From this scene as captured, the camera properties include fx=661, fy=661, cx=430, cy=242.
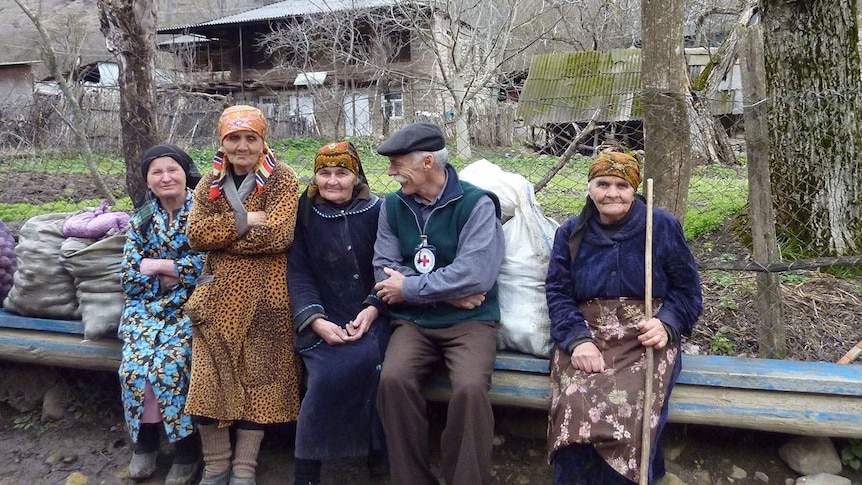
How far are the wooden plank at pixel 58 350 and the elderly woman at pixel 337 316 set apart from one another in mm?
1121

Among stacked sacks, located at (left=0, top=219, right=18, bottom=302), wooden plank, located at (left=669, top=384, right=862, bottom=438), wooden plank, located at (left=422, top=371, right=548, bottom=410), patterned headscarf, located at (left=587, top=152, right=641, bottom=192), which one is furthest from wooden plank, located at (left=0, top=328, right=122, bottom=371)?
wooden plank, located at (left=669, top=384, right=862, bottom=438)

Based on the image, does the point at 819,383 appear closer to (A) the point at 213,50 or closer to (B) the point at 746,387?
(B) the point at 746,387

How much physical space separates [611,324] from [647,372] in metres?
0.24

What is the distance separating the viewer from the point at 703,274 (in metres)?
4.25

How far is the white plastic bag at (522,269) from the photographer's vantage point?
2.83m

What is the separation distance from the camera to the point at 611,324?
→ 2594mm

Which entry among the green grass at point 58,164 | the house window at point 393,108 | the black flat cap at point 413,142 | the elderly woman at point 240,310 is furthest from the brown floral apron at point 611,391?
the house window at point 393,108

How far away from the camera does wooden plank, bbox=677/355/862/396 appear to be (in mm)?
2551

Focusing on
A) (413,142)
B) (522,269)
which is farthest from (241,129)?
(522,269)

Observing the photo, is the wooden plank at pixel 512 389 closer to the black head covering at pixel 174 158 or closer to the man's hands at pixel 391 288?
the man's hands at pixel 391 288

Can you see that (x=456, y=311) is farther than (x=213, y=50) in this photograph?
No

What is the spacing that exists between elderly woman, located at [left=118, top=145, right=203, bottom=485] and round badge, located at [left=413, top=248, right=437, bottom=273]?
102 centimetres

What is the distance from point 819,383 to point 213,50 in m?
28.0

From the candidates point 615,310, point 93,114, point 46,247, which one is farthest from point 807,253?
point 93,114
